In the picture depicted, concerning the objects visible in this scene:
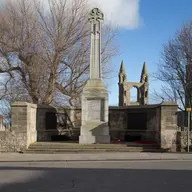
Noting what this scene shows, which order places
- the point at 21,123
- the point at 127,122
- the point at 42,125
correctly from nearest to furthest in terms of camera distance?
the point at 21,123
the point at 42,125
the point at 127,122

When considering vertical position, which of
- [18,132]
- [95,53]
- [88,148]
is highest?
[95,53]

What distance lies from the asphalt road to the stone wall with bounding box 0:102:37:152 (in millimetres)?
5999

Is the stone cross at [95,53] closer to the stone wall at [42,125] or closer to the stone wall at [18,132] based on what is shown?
the stone wall at [42,125]

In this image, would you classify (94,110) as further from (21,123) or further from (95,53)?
(21,123)

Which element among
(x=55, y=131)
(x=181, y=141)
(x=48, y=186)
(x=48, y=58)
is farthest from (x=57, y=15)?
(x=48, y=186)

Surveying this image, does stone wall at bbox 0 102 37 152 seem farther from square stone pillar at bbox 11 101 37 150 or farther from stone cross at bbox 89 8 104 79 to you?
stone cross at bbox 89 8 104 79

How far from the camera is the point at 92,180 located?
841cm

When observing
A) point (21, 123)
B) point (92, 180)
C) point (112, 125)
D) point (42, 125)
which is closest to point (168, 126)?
point (112, 125)

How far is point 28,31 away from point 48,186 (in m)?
18.2

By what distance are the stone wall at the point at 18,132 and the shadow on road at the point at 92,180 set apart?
20.0 feet

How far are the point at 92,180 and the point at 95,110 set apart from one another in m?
9.73

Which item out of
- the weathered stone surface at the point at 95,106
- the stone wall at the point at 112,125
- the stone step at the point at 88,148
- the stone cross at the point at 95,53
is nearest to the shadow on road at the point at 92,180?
the stone step at the point at 88,148

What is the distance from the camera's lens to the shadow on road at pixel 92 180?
734 cm

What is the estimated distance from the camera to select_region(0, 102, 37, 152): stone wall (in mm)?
16375
